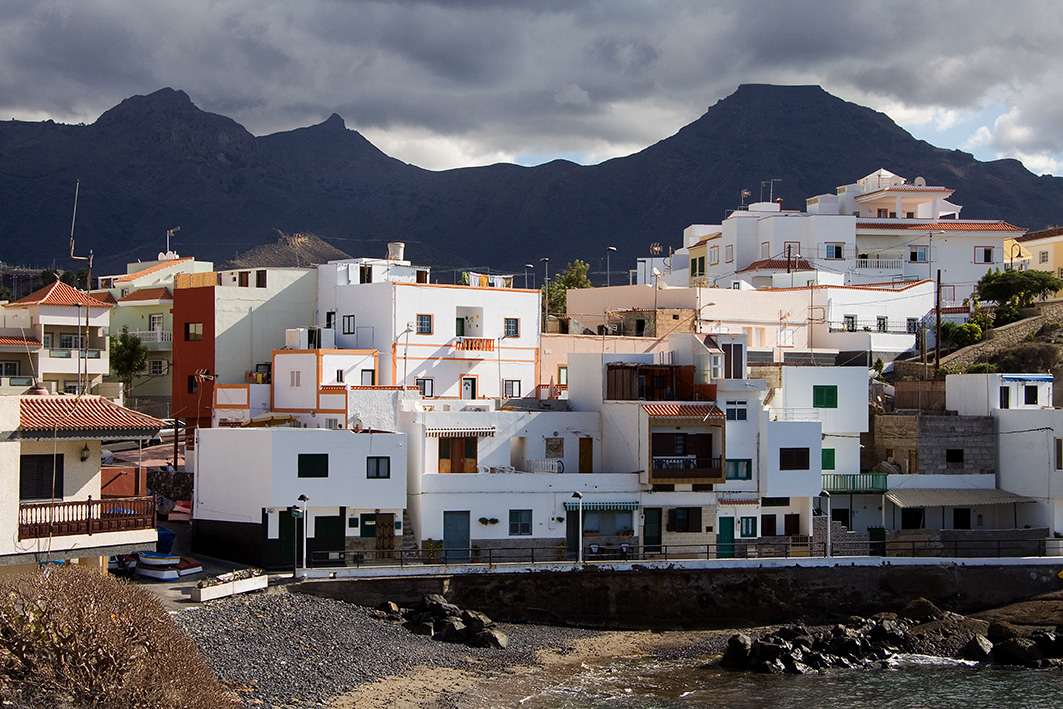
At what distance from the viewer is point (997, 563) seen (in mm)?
43844

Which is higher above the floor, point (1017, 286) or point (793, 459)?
point (1017, 286)

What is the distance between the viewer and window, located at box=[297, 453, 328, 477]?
3938cm

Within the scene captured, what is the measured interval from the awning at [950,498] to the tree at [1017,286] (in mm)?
23201

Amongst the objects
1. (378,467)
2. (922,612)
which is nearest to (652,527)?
(922,612)

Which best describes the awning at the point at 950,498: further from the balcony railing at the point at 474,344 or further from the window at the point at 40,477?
the window at the point at 40,477

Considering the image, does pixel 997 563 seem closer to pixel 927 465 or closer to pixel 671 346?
pixel 927 465

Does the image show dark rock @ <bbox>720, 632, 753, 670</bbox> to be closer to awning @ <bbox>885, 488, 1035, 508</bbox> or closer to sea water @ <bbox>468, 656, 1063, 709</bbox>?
sea water @ <bbox>468, 656, 1063, 709</bbox>

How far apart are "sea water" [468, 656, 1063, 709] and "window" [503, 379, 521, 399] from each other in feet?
65.2

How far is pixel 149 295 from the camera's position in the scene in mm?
64750

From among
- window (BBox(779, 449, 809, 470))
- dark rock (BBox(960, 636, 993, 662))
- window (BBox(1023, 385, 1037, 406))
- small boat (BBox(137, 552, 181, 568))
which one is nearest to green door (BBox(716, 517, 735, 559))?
window (BBox(779, 449, 809, 470))

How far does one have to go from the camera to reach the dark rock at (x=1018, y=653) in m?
37.6

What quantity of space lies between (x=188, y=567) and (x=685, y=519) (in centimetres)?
1797

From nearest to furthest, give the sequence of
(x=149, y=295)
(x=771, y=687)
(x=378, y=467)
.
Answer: (x=771, y=687), (x=378, y=467), (x=149, y=295)

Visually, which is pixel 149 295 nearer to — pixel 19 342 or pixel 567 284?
pixel 19 342
